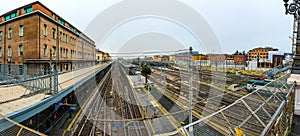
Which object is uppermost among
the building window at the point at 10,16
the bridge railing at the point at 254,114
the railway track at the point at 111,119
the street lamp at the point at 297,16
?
the building window at the point at 10,16

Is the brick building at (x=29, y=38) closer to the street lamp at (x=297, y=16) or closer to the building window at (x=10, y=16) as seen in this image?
the building window at (x=10, y=16)

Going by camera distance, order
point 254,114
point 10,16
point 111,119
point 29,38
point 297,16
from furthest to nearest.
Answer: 1. point 10,16
2. point 29,38
3. point 111,119
4. point 297,16
5. point 254,114

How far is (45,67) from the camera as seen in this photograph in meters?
12.4

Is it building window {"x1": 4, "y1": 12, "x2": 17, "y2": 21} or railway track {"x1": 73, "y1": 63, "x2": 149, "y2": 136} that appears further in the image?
building window {"x1": 4, "y1": 12, "x2": 17, "y2": 21}

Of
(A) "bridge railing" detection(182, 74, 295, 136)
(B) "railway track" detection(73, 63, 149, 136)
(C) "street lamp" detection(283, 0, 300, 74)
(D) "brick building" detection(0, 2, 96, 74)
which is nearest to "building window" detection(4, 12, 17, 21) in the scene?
(D) "brick building" detection(0, 2, 96, 74)

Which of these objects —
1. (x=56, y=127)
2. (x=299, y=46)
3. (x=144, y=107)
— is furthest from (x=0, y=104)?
(x=144, y=107)

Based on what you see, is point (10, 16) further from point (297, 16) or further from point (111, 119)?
point (297, 16)

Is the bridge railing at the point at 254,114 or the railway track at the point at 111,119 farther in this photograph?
the railway track at the point at 111,119

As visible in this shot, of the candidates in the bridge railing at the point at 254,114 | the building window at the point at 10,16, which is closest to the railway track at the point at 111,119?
the bridge railing at the point at 254,114

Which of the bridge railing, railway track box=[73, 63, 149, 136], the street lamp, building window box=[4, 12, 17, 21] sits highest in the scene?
building window box=[4, 12, 17, 21]

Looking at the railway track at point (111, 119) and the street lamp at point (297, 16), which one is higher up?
the street lamp at point (297, 16)

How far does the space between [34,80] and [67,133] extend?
3637 mm

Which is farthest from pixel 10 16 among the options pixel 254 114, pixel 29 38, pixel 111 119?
pixel 254 114

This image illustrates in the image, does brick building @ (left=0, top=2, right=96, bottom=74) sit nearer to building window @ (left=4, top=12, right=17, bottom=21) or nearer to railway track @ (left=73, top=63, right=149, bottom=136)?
building window @ (left=4, top=12, right=17, bottom=21)
